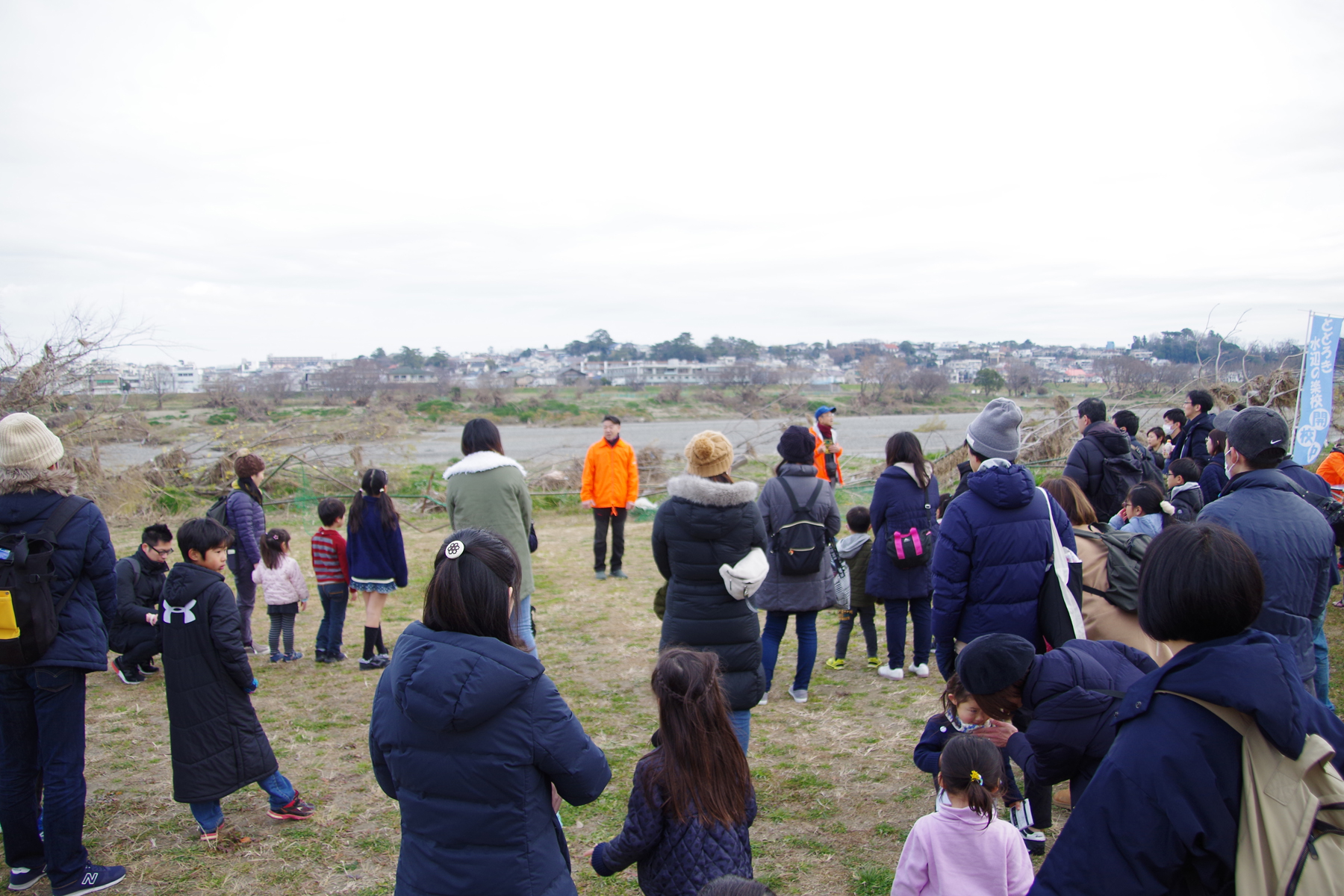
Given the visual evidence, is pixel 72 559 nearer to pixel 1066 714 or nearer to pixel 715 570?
pixel 715 570

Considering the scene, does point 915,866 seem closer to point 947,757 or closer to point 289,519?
point 947,757

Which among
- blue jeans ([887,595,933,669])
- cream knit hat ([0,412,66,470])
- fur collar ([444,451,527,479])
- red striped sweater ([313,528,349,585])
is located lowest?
blue jeans ([887,595,933,669])

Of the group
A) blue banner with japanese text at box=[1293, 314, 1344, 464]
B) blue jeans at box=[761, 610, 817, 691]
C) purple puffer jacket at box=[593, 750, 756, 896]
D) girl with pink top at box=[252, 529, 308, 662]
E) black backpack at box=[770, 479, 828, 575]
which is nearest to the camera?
purple puffer jacket at box=[593, 750, 756, 896]

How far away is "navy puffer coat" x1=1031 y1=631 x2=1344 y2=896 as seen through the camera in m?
1.27

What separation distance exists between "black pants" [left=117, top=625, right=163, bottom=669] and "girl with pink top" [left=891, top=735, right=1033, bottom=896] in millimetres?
5069

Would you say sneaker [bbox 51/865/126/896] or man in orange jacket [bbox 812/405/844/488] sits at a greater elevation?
man in orange jacket [bbox 812/405/844/488]

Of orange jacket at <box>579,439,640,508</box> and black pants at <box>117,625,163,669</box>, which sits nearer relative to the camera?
black pants at <box>117,625,163,669</box>

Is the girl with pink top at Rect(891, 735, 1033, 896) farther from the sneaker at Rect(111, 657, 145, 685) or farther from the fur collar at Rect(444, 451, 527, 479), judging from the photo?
the sneaker at Rect(111, 657, 145, 685)

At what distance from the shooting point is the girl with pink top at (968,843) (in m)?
2.14

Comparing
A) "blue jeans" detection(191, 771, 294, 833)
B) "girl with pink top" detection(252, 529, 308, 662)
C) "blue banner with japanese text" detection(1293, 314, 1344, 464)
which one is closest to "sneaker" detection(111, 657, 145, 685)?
"girl with pink top" detection(252, 529, 308, 662)

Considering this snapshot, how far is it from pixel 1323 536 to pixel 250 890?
14.2ft

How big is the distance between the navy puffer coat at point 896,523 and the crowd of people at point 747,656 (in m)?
0.02

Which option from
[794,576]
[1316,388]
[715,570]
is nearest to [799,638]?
[794,576]

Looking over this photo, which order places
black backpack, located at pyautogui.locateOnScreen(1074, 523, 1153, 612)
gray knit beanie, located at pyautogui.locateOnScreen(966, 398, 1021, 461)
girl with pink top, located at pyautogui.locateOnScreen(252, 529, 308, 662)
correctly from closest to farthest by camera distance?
black backpack, located at pyautogui.locateOnScreen(1074, 523, 1153, 612) → gray knit beanie, located at pyautogui.locateOnScreen(966, 398, 1021, 461) → girl with pink top, located at pyautogui.locateOnScreen(252, 529, 308, 662)
